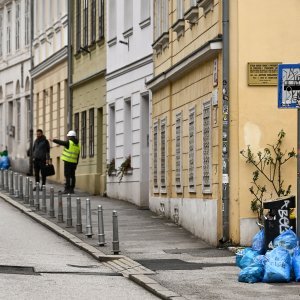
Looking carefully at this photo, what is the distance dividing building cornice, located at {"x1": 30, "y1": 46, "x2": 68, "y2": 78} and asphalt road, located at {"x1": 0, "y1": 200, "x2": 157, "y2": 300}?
63.5 ft

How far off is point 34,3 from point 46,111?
521cm

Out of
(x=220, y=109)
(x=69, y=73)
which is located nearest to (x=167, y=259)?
(x=220, y=109)

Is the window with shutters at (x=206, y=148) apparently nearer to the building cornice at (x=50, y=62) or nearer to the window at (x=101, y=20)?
the window at (x=101, y=20)

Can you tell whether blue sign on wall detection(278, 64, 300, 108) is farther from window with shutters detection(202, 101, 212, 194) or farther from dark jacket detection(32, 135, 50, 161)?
dark jacket detection(32, 135, 50, 161)

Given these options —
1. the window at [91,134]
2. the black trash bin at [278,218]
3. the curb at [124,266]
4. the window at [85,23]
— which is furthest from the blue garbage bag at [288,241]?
the window at [85,23]

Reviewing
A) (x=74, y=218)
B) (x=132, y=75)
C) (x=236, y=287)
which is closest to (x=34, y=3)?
(x=132, y=75)

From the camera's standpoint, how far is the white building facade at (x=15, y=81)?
2122 inches

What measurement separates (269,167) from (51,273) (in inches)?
198

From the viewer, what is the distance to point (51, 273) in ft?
58.9

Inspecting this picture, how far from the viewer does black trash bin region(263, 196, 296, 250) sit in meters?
17.8

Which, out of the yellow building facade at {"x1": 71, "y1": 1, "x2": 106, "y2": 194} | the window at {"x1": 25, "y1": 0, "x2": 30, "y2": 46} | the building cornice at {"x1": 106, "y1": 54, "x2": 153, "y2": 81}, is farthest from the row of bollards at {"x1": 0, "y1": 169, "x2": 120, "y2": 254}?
the window at {"x1": 25, "y1": 0, "x2": 30, "y2": 46}

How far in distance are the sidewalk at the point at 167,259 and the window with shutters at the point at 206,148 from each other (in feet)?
3.33

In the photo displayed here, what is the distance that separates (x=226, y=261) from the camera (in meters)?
19.6

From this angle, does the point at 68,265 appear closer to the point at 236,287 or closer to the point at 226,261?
the point at 226,261
